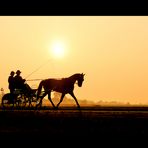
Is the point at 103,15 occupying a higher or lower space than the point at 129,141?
higher

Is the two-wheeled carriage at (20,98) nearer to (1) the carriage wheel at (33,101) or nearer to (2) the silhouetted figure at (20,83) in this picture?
(1) the carriage wheel at (33,101)

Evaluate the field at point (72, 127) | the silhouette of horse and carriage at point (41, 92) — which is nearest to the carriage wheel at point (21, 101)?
the silhouette of horse and carriage at point (41, 92)

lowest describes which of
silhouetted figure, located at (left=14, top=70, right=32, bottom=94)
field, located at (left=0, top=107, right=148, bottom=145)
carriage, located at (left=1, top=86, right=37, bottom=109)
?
field, located at (left=0, top=107, right=148, bottom=145)

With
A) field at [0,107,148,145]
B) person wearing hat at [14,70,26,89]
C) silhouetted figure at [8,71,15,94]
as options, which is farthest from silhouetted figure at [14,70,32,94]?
field at [0,107,148,145]

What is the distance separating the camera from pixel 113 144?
329 inches

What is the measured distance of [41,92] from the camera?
93.1ft

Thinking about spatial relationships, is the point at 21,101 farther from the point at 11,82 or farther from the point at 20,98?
the point at 11,82

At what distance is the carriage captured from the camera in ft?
83.9

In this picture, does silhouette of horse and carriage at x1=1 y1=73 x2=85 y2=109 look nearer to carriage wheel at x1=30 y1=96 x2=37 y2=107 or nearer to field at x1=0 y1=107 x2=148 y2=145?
carriage wheel at x1=30 y1=96 x2=37 y2=107

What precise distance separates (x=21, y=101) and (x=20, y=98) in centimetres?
20

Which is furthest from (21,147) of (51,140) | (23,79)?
(23,79)
